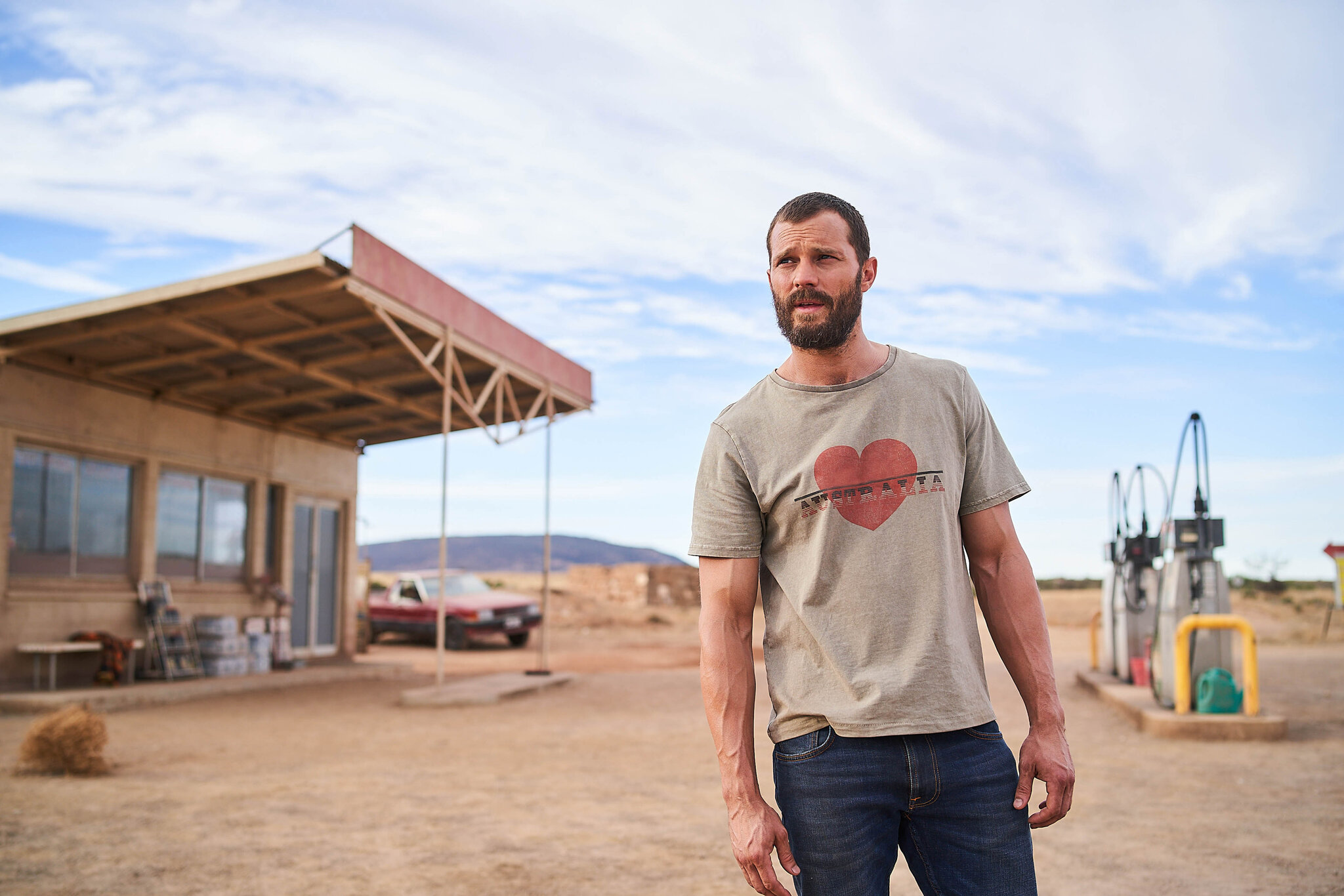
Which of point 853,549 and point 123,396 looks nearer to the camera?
point 853,549

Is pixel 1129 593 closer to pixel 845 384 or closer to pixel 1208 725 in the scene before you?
pixel 1208 725

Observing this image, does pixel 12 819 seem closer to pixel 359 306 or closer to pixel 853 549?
pixel 853 549

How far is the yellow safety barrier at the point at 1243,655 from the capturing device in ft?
26.5

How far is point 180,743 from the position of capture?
8.38 meters

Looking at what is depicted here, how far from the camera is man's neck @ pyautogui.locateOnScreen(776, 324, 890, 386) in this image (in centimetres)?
210

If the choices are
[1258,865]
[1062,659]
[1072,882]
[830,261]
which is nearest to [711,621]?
[830,261]

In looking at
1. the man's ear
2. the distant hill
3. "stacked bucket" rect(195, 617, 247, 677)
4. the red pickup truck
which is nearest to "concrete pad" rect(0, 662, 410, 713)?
"stacked bucket" rect(195, 617, 247, 677)

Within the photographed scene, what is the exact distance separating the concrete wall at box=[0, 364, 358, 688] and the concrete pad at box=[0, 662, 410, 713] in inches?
33.4

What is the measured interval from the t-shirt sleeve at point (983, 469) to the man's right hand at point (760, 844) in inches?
28.3

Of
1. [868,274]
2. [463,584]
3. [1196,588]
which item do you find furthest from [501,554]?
[868,274]

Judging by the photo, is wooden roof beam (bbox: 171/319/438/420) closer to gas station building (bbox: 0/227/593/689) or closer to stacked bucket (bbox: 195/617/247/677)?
gas station building (bbox: 0/227/593/689)

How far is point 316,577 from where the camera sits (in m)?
16.3

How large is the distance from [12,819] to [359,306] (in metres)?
6.46

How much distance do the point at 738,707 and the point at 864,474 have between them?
1.70ft
